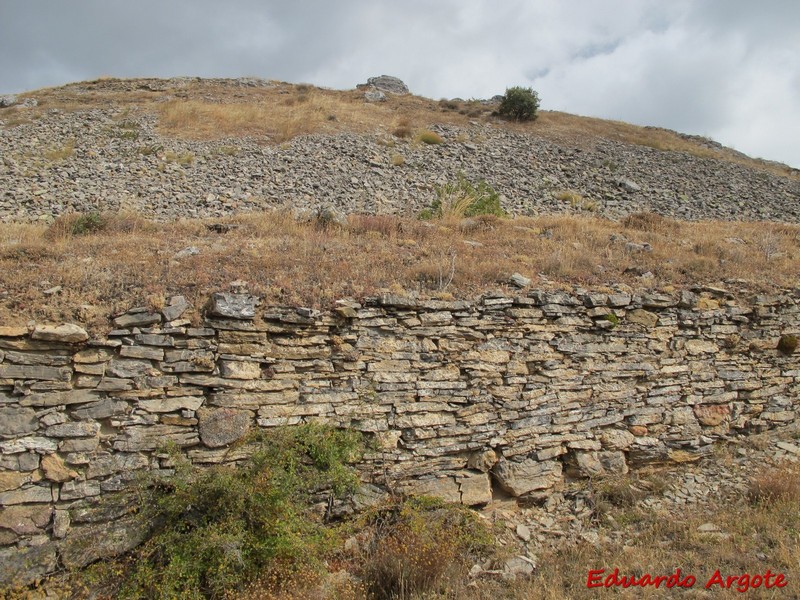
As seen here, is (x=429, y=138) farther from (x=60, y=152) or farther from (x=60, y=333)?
(x=60, y=333)

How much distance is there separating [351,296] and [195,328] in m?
1.70

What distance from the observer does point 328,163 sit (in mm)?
15617

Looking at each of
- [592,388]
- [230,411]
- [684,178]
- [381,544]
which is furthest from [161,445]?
[684,178]

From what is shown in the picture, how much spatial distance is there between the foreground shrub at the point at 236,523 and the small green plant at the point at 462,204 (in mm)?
7813

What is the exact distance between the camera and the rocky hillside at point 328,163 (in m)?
12.8

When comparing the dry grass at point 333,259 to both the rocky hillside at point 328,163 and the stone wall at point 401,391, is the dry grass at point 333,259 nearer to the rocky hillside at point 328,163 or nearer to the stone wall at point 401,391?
the stone wall at point 401,391

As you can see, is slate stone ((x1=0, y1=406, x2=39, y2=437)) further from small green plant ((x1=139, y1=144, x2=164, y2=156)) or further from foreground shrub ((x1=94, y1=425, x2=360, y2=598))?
small green plant ((x1=139, y1=144, x2=164, y2=156))

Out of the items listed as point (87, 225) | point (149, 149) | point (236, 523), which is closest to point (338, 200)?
point (87, 225)

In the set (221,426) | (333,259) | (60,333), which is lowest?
(221,426)

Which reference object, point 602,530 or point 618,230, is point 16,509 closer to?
point 602,530

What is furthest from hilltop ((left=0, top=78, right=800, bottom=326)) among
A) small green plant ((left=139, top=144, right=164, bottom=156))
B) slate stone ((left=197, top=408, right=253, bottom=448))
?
slate stone ((left=197, top=408, right=253, bottom=448))

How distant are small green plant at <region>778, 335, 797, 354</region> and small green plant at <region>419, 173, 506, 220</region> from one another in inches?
253

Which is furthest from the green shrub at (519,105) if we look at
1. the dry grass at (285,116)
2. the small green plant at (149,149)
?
the small green plant at (149,149)

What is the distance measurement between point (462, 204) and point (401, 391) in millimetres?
7925
